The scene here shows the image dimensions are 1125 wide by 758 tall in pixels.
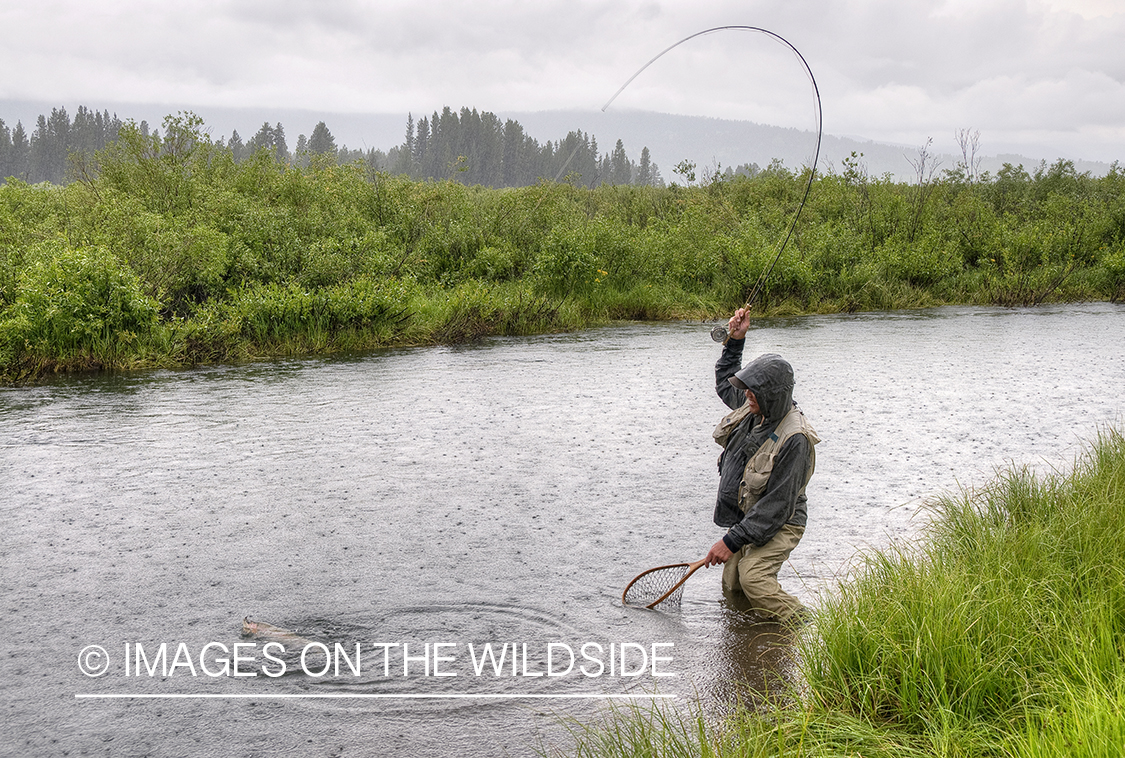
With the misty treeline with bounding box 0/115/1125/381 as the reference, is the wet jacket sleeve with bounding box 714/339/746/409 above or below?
below

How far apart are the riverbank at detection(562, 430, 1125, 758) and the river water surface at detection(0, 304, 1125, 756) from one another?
0.55m

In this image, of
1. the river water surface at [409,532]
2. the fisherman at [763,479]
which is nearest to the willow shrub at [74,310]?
the river water surface at [409,532]

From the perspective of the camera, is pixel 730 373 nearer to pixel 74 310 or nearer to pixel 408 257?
pixel 74 310

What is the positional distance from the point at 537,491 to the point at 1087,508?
4400 mm

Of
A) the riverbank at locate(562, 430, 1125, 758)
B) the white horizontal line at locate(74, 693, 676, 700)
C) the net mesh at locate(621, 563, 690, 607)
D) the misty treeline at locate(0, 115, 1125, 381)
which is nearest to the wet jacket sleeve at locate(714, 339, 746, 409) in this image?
the net mesh at locate(621, 563, 690, 607)

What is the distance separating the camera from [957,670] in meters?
3.65

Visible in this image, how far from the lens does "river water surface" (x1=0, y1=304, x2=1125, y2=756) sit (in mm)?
4312

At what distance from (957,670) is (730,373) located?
2.31 meters

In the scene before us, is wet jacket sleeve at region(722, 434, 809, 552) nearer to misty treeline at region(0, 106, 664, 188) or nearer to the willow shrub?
the willow shrub

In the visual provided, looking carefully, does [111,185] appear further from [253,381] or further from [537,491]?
[537,491]

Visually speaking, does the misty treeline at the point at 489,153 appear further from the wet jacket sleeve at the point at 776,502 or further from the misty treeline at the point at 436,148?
the wet jacket sleeve at the point at 776,502

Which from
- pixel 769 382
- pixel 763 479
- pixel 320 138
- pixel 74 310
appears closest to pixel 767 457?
pixel 763 479

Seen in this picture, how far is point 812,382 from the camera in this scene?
1370cm

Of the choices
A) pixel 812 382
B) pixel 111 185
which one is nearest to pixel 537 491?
pixel 812 382
